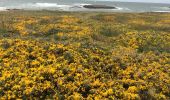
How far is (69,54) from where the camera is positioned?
1948 centimetres

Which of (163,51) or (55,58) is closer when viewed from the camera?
(55,58)

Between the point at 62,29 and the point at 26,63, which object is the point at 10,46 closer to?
the point at 26,63

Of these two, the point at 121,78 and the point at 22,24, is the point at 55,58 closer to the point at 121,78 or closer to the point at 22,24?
the point at 121,78

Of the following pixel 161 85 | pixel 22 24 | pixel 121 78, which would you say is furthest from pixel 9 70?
pixel 22 24

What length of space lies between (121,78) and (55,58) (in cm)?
399

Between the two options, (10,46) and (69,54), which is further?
(10,46)

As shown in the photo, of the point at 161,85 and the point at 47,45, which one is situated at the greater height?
the point at 47,45

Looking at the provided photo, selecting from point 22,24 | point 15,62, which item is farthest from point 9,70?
point 22,24

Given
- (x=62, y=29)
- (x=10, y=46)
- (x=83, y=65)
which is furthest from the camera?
(x=62, y=29)

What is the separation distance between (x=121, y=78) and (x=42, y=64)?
4.38m

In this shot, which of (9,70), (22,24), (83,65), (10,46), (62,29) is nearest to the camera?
(9,70)

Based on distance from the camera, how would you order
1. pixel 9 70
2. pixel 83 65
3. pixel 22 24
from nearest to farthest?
pixel 9 70, pixel 83 65, pixel 22 24

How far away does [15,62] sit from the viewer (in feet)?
Result: 59.8

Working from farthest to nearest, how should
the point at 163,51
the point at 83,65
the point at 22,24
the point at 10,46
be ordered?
1. the point at 22,24
2. the point at 163,51
3. the point at 10,46
4. the point at 83,65
